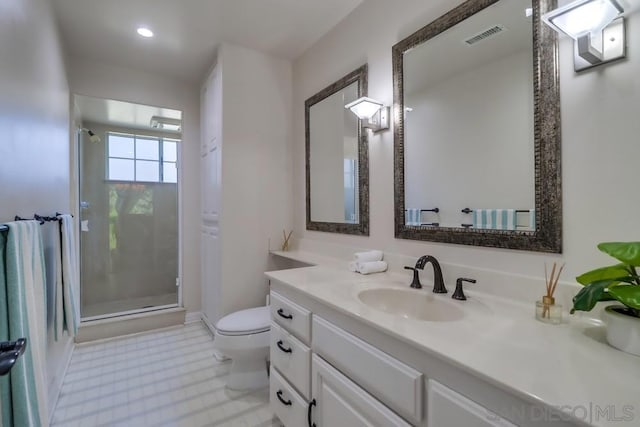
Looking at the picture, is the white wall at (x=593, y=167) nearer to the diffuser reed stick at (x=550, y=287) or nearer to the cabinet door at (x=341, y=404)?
the diffuser reed stick at (x=550, y=287)

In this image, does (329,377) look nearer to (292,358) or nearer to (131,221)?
(292,358)

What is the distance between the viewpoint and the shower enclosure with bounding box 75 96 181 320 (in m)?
3.28

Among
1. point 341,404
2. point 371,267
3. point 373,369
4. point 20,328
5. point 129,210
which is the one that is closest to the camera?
point 20,328

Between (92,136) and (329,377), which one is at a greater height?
(92,136)

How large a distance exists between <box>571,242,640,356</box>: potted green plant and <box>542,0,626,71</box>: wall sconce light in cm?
62

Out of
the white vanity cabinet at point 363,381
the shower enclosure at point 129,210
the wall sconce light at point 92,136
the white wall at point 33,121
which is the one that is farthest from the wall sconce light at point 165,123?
the white vanity cabinet at point 363,381

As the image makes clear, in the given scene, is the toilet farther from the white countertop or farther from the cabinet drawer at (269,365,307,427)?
the white countertop

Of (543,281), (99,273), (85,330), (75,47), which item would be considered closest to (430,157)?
(543,281)

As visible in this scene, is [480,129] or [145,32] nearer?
[480,129]

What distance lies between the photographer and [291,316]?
140 centimetres

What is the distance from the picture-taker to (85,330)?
8.61ft

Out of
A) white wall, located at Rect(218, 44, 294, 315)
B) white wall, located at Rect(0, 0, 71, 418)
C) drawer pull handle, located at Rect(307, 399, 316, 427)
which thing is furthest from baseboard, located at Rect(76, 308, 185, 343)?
drawer pull handle, located at Rect(307, 399, 316, 427)

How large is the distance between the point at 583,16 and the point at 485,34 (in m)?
0.41

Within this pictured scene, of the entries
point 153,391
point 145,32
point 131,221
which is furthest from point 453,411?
point 131,221
